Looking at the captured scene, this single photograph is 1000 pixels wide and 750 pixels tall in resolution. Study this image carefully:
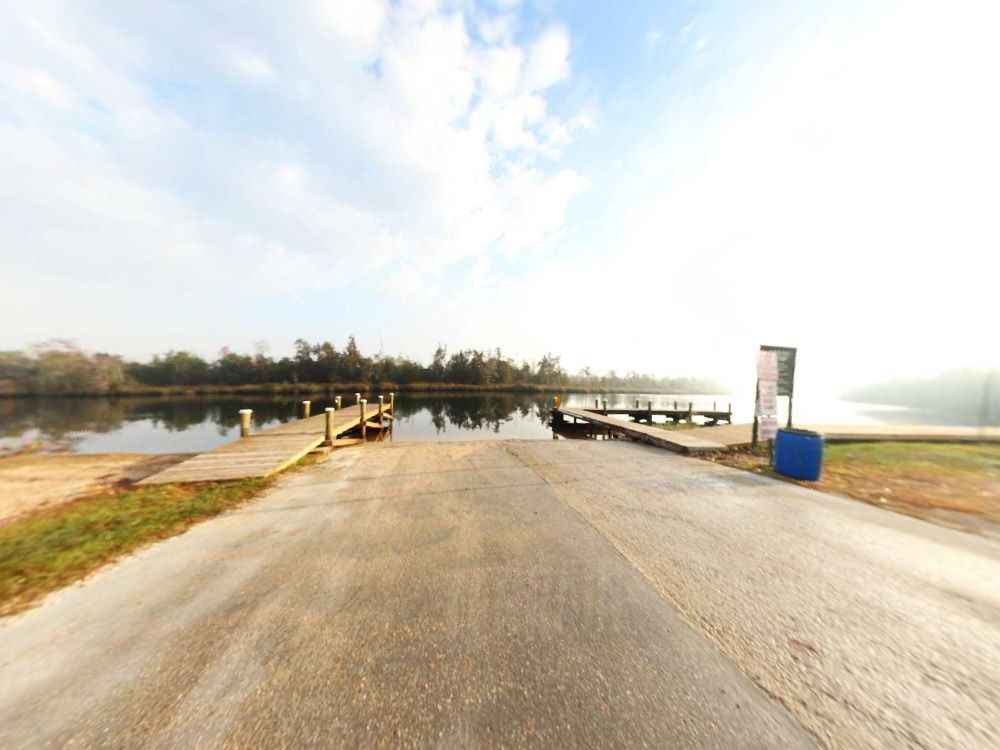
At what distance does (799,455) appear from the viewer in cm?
693

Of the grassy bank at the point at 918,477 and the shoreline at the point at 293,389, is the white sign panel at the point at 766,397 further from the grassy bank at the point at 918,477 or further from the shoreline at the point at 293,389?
the shoreline at the point at 293,389

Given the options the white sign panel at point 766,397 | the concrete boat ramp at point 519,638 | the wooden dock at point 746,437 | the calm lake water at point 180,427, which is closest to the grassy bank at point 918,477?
the wooden dock at point 746,437

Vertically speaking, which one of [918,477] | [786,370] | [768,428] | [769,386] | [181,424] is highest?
[786,370]

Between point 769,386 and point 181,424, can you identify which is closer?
point 769,386

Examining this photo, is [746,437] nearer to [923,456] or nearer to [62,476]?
[923,456]

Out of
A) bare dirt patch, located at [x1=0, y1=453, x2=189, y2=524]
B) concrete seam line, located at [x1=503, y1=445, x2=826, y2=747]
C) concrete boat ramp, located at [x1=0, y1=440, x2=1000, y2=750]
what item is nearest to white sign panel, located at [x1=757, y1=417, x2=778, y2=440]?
concrete boat ramp, located at [x1=0, y1=440, x2=1000, y2=750]

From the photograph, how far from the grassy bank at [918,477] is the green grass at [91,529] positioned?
34.2 ft

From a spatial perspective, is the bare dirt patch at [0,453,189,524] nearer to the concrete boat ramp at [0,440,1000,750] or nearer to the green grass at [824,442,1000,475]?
the concrete boat ramp at [0,440,1000,750]

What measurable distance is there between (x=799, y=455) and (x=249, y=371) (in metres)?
66.7

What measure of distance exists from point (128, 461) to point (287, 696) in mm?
10500

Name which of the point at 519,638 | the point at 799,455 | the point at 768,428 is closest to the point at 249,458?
the point at 519,638

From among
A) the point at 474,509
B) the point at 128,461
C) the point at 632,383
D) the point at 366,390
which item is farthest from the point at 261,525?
the point at 632,383

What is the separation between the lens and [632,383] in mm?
90562

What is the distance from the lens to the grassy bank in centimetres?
542
